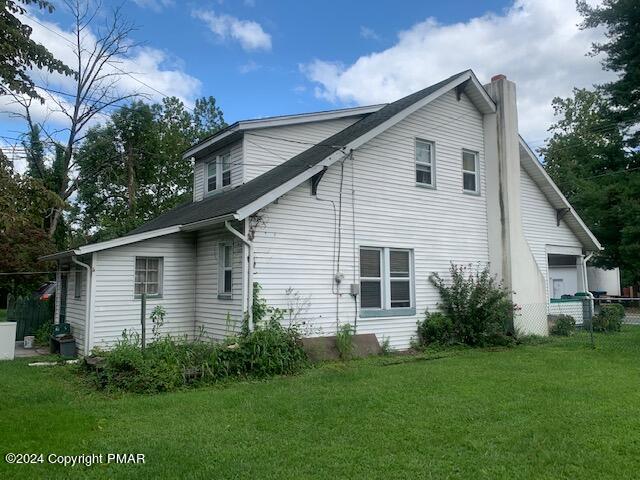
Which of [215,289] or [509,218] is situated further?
[509,218]

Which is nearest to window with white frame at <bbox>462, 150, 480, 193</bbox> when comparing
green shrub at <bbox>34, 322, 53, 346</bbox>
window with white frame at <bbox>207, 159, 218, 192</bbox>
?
window with white frame at <bbox>207, 159, 218, 192</bbox>

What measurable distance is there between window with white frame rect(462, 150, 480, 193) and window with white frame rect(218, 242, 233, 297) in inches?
286

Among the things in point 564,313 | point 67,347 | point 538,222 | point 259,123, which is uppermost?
point 259,123

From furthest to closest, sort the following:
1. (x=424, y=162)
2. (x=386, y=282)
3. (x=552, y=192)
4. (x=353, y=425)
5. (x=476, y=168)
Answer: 1. (x=552, y=192)
2. (x=476, y=168)
3. (x=424, y=162)
4. (x=386, y=282)
5. (x=353, y=425)

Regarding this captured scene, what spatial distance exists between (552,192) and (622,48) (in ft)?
30.0

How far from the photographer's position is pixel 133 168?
1198 inches

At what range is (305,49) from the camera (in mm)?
15336

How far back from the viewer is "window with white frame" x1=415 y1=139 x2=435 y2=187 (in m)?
13.6

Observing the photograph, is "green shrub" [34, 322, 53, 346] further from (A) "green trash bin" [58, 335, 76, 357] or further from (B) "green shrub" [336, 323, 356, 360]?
(B) "green shrub" [336, 323, 356, 360]

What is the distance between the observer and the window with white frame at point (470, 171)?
14.6m

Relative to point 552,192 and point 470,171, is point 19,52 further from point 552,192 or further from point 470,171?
point 552,192

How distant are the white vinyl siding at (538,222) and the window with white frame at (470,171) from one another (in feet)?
6.93

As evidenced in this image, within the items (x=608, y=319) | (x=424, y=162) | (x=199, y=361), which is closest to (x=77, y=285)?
Answer: (x=199, y=361)

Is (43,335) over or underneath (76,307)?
underneath
